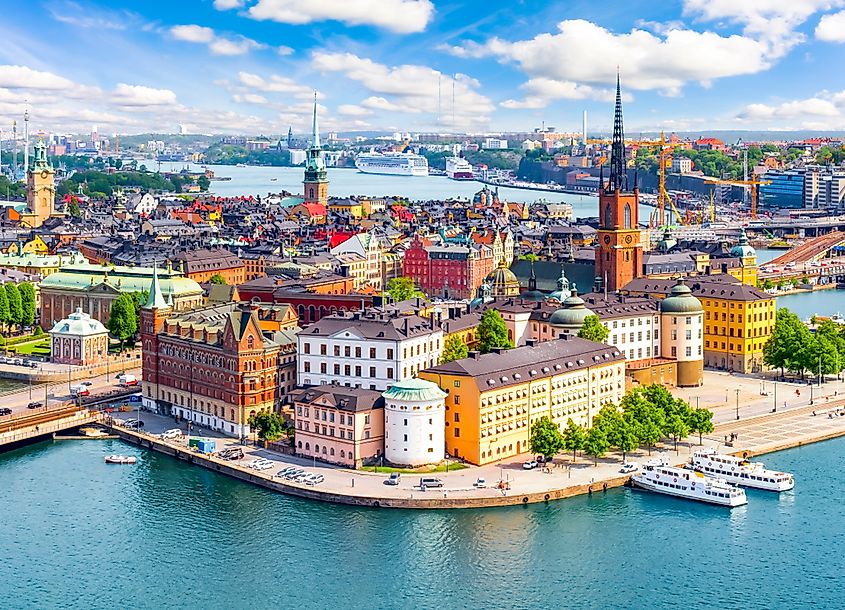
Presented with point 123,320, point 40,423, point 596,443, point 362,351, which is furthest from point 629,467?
point 123,320

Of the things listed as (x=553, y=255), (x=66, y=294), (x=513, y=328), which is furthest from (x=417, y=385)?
(x=553, y=255)

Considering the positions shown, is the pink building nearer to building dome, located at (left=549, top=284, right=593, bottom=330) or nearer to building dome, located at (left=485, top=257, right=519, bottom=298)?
building dome, located at (left=549, top=284, right=593, bottom=330)

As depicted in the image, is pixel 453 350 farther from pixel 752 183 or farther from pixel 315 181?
pixel 752 183

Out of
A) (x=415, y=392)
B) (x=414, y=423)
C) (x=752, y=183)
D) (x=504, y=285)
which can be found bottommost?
(x=414, y=423)

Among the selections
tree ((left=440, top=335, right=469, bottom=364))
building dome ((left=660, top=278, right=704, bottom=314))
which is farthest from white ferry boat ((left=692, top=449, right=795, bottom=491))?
building dome ((left=660, top=278, right=704, bottom=314))

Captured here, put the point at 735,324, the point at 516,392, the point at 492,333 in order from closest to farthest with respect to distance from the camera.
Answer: the point at 516,392, the point at 492,333, the point at 735,324

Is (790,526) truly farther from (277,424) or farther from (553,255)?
(553,255)

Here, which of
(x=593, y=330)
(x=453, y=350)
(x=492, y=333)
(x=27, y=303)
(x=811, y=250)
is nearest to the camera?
(x=453, y=350)
